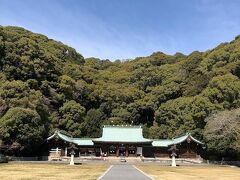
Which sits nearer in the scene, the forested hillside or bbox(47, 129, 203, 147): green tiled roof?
the forested hillside

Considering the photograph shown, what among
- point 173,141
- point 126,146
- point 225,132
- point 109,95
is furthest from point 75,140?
point 225,132

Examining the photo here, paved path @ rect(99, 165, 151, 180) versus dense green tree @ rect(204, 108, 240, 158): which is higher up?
dense green tree @ rect(204, 108, 240, 158)

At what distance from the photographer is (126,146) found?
54750 millimetres

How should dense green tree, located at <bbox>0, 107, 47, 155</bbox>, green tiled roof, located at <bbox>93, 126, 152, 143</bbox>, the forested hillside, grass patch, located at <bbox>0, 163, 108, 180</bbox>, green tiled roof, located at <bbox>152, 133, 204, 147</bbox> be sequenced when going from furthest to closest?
green tiled roof, located at <bbox>93, 126, 152, 143</bbox>
green tiled roof, located at <bbox>152, 133, 204, 147</bbox>
the forested hillside
dense green tree, located at <bbox>0, 107, 47, 155</bbox>
grass patch, located at <bbox>0, 163, 108, 180</bbox>

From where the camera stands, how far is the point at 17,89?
48.8m

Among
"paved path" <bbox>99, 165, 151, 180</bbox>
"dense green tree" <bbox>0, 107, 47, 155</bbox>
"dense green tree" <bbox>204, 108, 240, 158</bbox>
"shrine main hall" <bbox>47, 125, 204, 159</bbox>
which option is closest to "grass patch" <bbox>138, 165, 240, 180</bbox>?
"paved path" <bbox>99, 165, 151, 180</bbox>

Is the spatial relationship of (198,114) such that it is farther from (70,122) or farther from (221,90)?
(70,122)

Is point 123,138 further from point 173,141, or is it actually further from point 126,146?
point 173,141

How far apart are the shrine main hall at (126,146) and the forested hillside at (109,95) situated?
2.11 m

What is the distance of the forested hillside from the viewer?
45.1 m

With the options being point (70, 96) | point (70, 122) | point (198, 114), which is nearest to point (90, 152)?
point (70, 122)

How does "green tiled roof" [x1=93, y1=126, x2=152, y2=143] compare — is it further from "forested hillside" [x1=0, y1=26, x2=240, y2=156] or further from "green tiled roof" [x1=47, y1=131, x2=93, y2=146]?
"forested hillside" [x1=0, y1=26, x2=240, y2=156]

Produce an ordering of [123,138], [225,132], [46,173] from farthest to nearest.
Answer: [123,138] < [225,132] < [46,173]

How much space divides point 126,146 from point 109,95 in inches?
627
